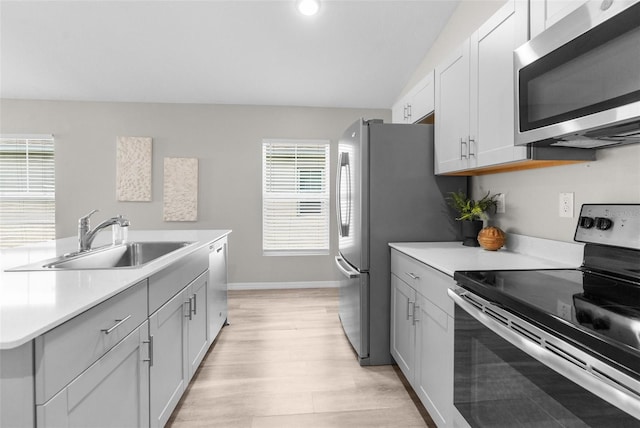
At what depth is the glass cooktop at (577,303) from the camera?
2.42ft

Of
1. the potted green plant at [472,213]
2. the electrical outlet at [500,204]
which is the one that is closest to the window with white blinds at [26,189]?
the potted green plant at [472,213]

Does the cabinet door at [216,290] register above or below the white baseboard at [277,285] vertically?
above

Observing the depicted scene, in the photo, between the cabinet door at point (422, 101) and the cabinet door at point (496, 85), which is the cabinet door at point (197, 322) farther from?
the cabinet door at point (422, 101)

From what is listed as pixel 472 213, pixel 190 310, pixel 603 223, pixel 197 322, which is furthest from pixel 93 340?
pixel 472 213

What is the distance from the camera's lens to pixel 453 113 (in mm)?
2223

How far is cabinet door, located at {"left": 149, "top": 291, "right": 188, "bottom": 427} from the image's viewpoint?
1.56 m

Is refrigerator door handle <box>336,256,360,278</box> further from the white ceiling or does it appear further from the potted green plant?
the white ceiling

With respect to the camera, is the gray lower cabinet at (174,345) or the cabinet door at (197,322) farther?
the cabinet door at (197,322)

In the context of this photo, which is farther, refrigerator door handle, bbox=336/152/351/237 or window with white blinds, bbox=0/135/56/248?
window with white blinds, bbox=0/135/56/248

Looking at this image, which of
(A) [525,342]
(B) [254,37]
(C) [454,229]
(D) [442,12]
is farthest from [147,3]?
(A) [525,342]

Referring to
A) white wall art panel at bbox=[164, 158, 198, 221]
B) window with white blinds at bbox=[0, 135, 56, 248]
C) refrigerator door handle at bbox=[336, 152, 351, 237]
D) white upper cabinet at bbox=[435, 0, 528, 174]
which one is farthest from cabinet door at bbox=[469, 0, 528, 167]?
window with white blinds at bbox=[0, 135, 56, 248]

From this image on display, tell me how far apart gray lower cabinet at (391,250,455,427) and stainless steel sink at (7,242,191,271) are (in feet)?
4.61

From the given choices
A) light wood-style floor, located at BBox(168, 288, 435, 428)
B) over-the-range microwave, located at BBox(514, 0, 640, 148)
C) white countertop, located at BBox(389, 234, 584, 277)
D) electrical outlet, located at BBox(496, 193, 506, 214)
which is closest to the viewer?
over-the-range microwave, located at BBox(514, 0, 640, 148)

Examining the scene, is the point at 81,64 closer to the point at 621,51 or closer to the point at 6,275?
the point at 6,275
